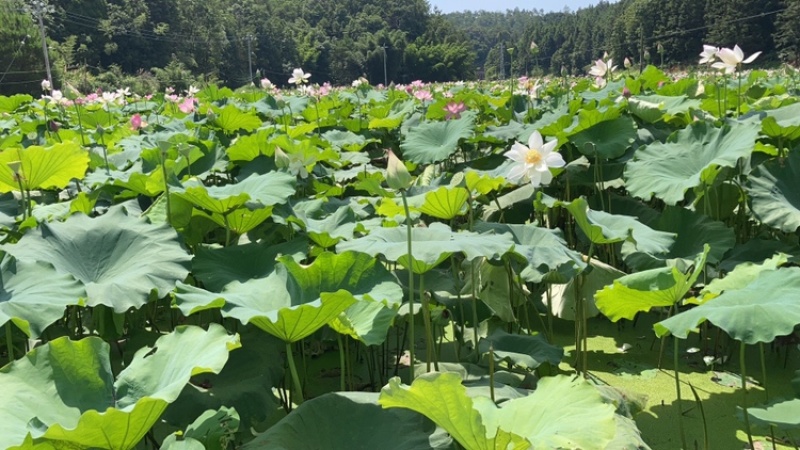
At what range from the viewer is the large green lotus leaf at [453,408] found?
35.3 inches

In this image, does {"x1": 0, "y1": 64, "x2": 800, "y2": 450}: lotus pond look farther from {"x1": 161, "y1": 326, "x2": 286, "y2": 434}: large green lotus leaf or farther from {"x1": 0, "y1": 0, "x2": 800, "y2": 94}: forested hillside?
{"x1": 0, "y1": 0, "x2": 800, "y2": 94}: forested hillside

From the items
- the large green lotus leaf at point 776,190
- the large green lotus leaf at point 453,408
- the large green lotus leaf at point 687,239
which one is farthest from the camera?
the large green lotus leaf at point 776,190

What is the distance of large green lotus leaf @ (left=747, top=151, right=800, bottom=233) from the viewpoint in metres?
2.06

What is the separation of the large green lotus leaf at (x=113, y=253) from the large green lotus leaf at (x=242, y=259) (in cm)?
8

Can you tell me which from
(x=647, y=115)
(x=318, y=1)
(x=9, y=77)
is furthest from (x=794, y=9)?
(x=318, y=1)

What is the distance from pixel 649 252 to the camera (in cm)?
179

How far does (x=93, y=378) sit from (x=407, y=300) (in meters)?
0.83

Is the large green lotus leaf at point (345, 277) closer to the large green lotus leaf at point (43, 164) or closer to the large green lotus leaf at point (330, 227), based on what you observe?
the large green lotus leaf at point (330, 227)

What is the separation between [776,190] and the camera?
214cm

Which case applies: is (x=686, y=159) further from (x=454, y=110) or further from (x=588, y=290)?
(x=454, y=110)

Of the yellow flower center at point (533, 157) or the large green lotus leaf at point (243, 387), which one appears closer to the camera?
the large green lotus leaf at point (243, 387)

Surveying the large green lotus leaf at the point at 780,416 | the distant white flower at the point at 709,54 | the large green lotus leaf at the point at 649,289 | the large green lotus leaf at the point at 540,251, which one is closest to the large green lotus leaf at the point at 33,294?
the large green lotus leaf at the point at 540,251

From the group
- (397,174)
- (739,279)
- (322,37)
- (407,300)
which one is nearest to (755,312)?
(739,279)

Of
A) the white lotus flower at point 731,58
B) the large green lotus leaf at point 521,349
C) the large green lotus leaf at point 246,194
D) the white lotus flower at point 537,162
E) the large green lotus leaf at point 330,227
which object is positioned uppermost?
the white lotus flower at point 731,58
